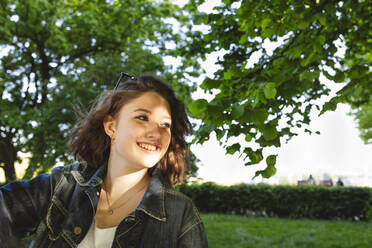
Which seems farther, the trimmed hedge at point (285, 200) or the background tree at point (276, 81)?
the trimmed hedge at point (285, 200)

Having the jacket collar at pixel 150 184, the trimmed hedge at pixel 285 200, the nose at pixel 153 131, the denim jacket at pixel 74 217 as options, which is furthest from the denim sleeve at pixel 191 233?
the trimmed hedge at pixel 285 200

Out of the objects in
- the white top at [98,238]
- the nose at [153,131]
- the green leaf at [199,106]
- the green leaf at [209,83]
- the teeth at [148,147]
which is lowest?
the white top at [98,238]

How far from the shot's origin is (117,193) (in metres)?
2.11

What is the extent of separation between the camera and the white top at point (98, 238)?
1.87m

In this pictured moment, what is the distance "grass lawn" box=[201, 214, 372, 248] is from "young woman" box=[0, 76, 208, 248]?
5257 millimetres

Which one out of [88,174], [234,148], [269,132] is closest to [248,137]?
[234,148]

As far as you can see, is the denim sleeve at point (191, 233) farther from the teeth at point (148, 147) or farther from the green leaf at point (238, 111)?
the green leaf at point (238, 111)

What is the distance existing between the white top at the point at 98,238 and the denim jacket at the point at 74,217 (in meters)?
0.06

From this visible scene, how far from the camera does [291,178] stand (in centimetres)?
1438

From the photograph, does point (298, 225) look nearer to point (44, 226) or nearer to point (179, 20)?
point (179, 20)

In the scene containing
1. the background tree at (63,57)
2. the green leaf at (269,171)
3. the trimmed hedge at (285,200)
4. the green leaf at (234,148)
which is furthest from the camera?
the trimmed hedge at (285,200)

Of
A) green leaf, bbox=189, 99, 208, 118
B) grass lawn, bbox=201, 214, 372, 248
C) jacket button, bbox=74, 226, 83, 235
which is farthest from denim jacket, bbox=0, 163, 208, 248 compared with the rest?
grass lawn, bbox=201, 214, 372, 248

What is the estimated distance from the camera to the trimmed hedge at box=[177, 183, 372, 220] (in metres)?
12.2

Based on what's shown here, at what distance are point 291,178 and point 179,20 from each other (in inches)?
359
